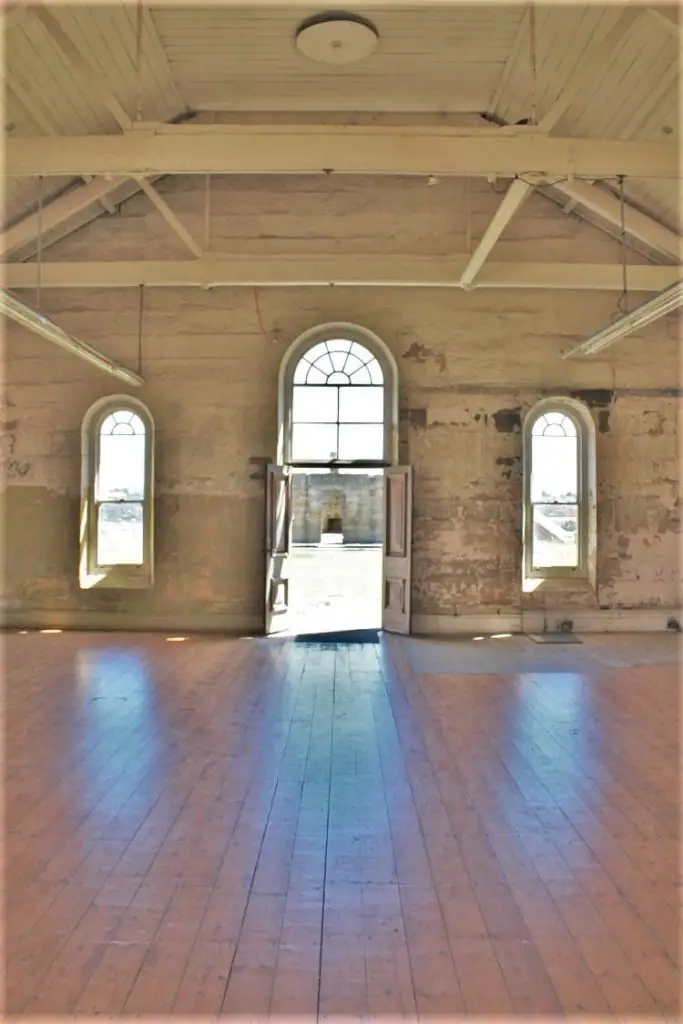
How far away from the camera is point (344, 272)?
8016 mm

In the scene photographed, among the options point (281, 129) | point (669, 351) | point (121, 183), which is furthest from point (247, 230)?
point (669, 351)

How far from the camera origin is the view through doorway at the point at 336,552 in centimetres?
1004

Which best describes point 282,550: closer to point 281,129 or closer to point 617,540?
point 617,540

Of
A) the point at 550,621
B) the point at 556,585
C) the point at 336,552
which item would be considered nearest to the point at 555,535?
the point at 556,585

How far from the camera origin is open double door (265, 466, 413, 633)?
28.1 ft

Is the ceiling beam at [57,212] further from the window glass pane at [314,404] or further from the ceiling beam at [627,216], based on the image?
the ceiling beam at [627,216]

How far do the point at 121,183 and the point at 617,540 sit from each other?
7.57m

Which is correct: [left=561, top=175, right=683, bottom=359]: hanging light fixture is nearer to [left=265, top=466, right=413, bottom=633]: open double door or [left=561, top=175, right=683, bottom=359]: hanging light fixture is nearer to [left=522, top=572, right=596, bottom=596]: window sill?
[left=265, top=466, right=413, bottom=633]: open double door

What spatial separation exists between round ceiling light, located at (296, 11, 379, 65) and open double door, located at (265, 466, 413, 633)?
4301 millimetres

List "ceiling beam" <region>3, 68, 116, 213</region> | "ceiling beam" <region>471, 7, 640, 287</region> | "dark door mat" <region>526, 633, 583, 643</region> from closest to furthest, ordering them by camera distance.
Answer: "ceiling beam" <region>471, 7, 640, 287</region>
"ceiling beam" <region>3, 68, 116, 213</region>
"dark door mat" <region>526, 633, 583, 643</region>

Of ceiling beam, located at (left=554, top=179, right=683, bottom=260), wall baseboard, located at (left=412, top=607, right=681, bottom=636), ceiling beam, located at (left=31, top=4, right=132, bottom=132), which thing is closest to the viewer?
ceiling beam, located at (left=31, top=4, right=132, bottom=132)

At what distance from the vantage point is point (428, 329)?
896cm

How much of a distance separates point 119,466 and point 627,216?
22.8 ft

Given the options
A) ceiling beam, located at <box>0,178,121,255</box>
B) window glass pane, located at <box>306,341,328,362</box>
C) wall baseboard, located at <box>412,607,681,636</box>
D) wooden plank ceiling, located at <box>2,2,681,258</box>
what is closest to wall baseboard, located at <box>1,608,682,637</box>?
wall baseboard, located at <box>412,607,681,636</box>
